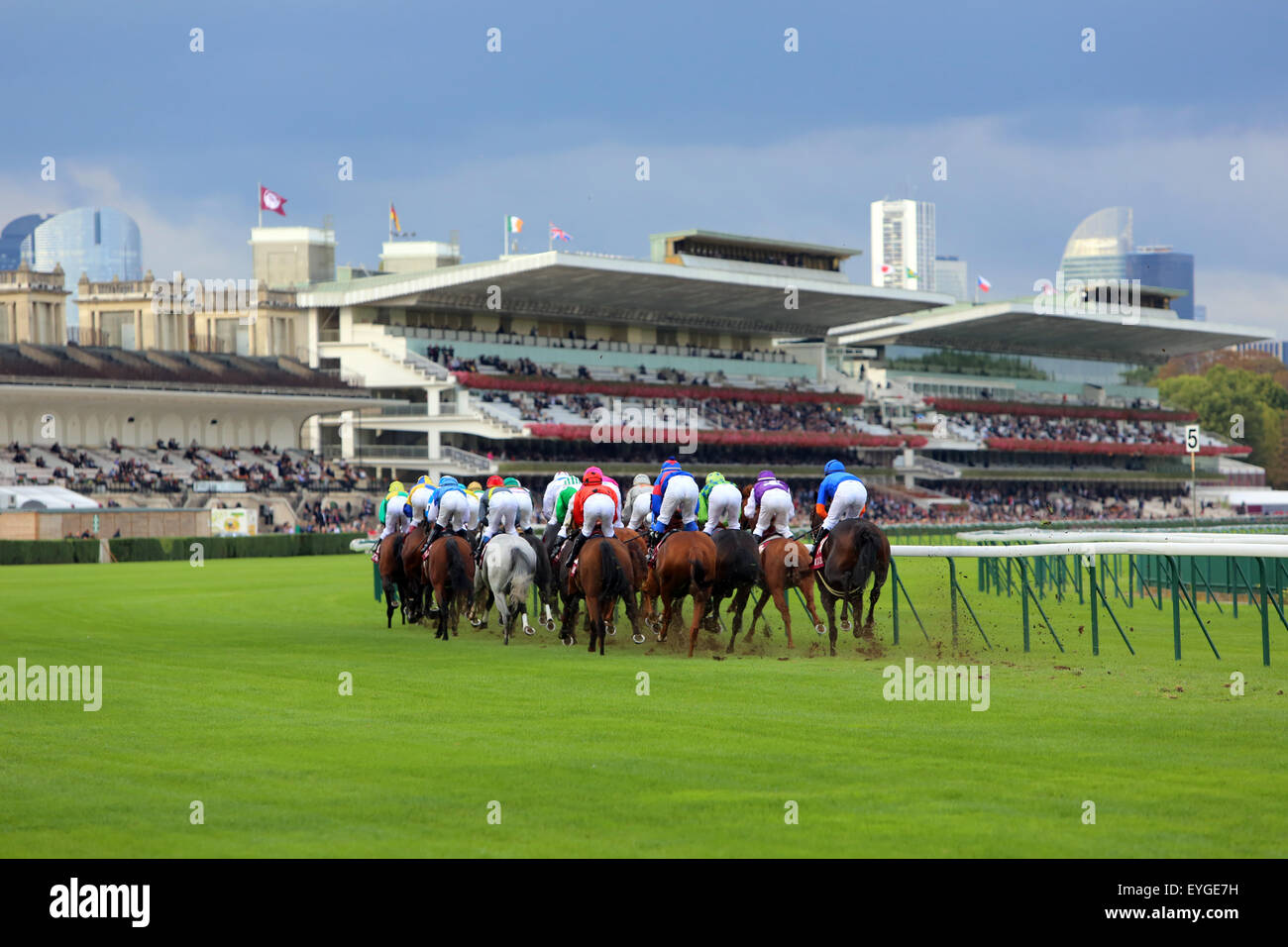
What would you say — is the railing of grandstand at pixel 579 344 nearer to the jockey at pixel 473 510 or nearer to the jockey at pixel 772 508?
the jockey at pixel 473 510

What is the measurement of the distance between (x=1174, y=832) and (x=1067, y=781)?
1.27 m

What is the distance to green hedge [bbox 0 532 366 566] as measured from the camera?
42.1m

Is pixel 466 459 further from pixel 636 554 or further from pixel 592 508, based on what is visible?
pixel 592 508

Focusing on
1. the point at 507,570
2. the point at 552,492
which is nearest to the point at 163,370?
the point at 552,492

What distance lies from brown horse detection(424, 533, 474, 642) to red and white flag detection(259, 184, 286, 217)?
51015mm

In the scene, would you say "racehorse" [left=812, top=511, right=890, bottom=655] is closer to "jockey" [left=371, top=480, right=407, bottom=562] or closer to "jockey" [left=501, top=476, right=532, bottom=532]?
"jockey" [left=501, top=476, right=532, bottom=532]

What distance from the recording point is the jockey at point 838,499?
686 inches

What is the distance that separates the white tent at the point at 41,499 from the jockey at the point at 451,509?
96.3 feet

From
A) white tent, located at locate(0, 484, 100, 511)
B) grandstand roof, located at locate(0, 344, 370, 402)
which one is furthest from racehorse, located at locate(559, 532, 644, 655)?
grandstand roof, located at locate(0, 344, 370, 402)

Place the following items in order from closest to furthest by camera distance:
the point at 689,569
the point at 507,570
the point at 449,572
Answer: the point at 689,569 < the point at 507,570 < the point at 449,572

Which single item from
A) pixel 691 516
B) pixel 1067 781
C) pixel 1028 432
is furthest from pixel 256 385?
pixel 1067 781

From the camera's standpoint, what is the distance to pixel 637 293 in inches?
2820

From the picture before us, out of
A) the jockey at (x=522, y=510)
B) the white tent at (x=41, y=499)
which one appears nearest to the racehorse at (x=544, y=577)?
the jockey at (x=522, y=510)

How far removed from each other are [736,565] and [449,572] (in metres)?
3.80
